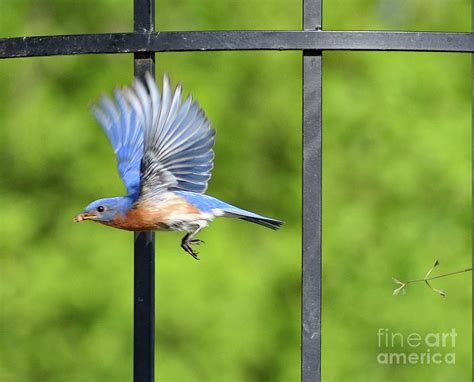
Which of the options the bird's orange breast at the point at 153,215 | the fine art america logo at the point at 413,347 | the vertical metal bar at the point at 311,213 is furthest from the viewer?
the fine art america logo at the point at 413,347

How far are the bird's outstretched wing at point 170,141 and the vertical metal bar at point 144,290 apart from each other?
51 millimetres

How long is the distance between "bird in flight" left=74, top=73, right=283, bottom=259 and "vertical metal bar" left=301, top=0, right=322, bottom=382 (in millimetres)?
357

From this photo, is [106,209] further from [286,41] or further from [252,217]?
[286,41]

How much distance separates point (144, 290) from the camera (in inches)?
102

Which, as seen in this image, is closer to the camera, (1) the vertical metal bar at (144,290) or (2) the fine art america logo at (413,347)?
(1) the vertical metal bar at (144,290)

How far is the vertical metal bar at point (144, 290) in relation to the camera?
8.50 feet

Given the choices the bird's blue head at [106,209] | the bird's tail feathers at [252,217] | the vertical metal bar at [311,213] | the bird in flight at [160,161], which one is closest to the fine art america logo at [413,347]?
the bird's tail feathers at [252,217]

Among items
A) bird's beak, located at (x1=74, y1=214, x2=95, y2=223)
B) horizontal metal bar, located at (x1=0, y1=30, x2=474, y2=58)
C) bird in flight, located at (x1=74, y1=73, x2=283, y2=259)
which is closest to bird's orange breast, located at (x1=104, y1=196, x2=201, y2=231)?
bird in flight, located at (x1=74, y1=73, x2=283, y2=259)

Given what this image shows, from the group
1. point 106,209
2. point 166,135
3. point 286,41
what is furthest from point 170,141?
point 286,41

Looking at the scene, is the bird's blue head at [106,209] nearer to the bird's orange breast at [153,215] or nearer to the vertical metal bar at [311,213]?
the bird's orange breast at [153,215]

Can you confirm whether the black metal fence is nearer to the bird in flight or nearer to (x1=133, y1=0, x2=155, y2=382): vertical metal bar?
(x1=133, y1=0, x2=155, y2=382): vertical metal bar

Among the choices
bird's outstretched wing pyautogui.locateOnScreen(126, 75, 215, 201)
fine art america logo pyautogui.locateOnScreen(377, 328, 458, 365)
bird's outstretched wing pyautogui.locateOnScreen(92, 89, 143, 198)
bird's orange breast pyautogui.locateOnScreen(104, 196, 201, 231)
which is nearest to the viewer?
bird's outstretched wing pyautogui.locateOnScreen(126, 75, 215, 201)

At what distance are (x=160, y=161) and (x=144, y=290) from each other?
40 centimetres

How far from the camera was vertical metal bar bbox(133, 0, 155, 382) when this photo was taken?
2590 millimetres
